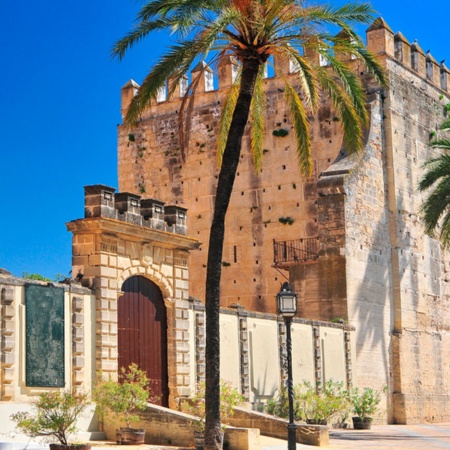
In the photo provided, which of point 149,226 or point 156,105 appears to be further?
point 156,105

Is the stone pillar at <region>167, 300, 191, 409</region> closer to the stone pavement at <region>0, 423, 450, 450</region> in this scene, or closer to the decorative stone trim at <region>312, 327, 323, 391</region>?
the stone pavement at <region>0, 423, 450, 450</region>

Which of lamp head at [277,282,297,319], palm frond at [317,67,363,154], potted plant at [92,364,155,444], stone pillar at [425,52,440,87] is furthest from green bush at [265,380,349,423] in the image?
stone pillar at [425,52,440,87]

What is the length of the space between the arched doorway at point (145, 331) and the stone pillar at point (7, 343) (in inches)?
144

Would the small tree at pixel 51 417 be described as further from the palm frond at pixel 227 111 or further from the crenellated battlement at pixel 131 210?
the palm frond at pixel 227 111

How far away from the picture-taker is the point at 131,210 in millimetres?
22906

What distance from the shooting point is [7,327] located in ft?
63.9

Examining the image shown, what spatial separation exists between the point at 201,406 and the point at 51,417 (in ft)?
15.0

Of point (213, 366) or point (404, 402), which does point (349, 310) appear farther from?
point (213, 366)

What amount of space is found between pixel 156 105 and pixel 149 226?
725 inches

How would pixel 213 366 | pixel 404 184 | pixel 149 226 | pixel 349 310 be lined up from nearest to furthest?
pixel 213 366, pixel 149 226, pixel 349 310, pixel 404 184

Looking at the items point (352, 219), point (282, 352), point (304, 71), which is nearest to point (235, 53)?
point (304, 71)

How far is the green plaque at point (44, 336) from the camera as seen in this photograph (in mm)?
20016

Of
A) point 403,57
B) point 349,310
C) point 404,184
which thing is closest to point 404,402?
point 349,310

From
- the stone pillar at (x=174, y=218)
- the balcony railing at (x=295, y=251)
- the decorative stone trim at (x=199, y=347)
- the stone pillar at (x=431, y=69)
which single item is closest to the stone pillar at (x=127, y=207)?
the stone pillar at (x=174, y=218)
